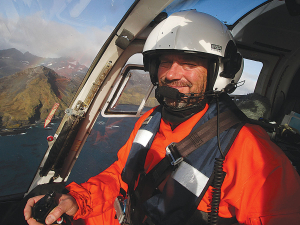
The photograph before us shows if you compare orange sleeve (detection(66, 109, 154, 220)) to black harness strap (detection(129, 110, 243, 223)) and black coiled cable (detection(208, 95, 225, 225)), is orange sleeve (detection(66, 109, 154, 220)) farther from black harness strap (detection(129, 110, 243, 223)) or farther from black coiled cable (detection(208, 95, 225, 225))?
black coiled cable (detection(208, 95, 225, 225))

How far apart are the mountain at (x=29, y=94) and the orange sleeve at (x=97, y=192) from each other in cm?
120

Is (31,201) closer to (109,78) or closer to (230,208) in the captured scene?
(230,208)

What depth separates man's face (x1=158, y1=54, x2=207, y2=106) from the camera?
1.17 m

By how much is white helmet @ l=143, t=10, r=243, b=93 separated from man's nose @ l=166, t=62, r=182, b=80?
12 cm

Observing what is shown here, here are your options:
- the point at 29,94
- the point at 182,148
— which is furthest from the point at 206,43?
the point at 29,94

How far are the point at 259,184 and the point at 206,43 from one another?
3.24ft

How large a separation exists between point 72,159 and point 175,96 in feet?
6.32

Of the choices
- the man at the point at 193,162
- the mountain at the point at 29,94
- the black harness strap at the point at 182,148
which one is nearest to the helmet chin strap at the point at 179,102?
the man at the point at 193,162

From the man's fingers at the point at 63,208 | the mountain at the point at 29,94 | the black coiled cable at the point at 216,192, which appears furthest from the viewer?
the mountain at the point at 29,94

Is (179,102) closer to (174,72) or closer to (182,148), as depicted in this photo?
(174,72)

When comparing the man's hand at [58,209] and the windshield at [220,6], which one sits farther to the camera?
the windshield at [220,6]

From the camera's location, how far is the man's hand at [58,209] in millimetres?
973

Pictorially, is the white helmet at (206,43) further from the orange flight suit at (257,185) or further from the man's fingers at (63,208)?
the man's fingers at (63,208)

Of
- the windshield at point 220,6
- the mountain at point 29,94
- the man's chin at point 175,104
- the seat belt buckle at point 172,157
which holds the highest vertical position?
the windshield at point 220,6
